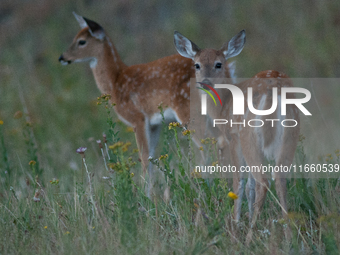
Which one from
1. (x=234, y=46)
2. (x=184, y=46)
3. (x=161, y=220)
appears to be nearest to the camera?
(x=161, y=220)

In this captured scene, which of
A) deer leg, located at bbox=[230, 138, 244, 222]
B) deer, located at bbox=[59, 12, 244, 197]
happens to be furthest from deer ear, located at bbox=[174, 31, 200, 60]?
deer leg, located at bbox=[230, 138, 244, 222]

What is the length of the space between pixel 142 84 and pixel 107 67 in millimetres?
834

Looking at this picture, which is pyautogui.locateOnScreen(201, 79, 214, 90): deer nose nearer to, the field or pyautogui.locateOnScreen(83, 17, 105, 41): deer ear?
the field

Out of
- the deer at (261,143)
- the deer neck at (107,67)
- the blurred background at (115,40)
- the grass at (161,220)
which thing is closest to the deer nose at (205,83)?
the deer at (261,143)

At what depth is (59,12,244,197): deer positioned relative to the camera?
577 cm

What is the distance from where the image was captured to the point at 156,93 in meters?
6.00

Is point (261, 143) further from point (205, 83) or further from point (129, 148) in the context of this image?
point (129, 148)

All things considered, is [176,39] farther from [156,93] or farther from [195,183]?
[195,183]

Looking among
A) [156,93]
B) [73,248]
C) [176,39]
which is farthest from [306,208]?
[156,93]

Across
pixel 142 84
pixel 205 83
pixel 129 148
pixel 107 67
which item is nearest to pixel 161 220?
pixel 205 83

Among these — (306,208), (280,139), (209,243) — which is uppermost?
(280,139)

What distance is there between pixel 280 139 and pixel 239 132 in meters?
0.47

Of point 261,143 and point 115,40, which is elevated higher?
point 261,143

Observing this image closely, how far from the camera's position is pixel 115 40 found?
Result: 12.8 m
